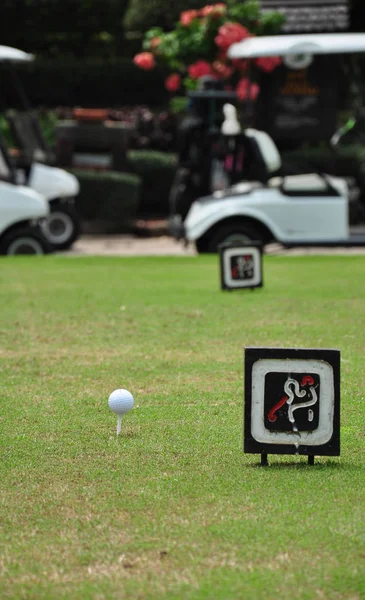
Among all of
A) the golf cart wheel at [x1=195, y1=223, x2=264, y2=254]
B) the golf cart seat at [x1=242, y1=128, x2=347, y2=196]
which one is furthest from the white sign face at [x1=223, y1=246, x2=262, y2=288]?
the golf cart seat at [x1=242, y1=128, x2=347, y2=196]

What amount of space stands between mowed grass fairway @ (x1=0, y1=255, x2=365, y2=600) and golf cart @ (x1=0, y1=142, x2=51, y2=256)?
5.13 meters

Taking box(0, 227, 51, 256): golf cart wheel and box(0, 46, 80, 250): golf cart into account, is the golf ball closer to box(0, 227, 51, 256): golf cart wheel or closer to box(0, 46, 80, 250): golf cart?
box(0, 227, 51, 256): golf cart wheel

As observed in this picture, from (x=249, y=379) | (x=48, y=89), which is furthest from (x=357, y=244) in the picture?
(x=48, y=89)

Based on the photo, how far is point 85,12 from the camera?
2802 cm

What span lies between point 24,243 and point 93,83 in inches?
479

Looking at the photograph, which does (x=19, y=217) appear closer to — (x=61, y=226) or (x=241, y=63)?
(x=61, y=226)

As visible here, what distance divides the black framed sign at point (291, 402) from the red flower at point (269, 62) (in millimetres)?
10778

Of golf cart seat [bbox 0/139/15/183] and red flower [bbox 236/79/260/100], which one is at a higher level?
red flower [bbox 236/79/260/100]

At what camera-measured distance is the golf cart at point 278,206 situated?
14367 millimetres

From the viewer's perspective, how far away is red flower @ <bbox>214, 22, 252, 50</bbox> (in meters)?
20.6

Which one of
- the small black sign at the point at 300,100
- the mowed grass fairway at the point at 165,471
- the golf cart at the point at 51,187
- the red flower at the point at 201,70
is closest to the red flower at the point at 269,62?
the small black sign at the point at 300,100

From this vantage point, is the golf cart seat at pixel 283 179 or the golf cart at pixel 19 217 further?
the golf cart at pixel 19 217

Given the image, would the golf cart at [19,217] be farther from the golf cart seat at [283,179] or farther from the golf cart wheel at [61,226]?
the golf cart seat at [283,179]

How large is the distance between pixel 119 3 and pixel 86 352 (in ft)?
69.8
